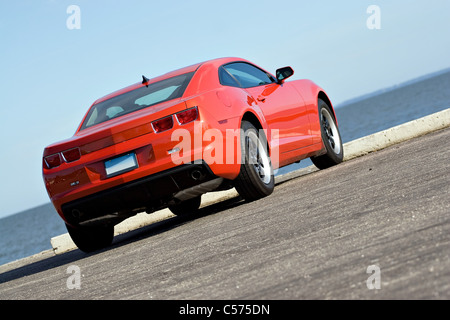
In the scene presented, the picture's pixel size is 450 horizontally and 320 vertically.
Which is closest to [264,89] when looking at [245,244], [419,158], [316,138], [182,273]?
[316,138]

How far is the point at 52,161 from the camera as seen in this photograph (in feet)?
23.1

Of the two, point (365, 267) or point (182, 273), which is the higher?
point (365, 267)

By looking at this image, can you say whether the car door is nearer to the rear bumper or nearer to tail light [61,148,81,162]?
the rear bumper

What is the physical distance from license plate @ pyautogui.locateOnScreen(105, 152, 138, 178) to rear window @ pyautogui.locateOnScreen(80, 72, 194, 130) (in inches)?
28.5

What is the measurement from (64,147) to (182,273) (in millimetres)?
2723

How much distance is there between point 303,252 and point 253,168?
286 cm

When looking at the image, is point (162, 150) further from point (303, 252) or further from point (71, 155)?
point (303, 252)

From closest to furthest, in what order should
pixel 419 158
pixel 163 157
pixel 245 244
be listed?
pixel 245 244, pixel 163 157, pixel 419 158

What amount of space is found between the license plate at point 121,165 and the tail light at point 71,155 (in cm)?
31

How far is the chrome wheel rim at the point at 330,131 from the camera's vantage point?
9625 millimetres

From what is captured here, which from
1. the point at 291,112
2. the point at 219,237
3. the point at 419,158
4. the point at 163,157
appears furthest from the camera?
the point at 291,112

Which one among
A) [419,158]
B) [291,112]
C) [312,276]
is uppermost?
[312,276]

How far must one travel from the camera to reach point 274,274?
393 centimetres
